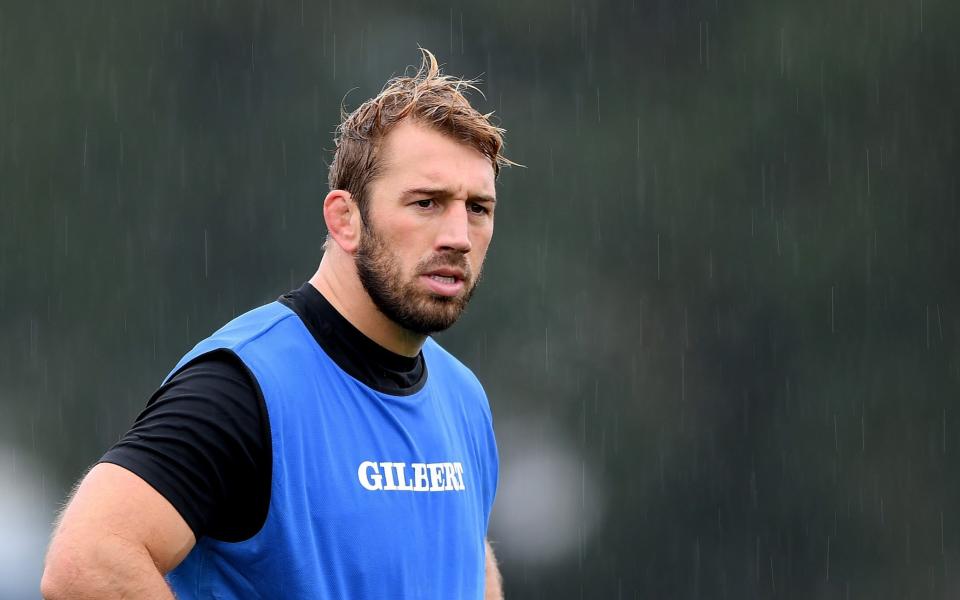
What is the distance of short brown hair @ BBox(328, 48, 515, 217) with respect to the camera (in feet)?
10.4

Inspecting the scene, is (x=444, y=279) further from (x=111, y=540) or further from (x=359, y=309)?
(x=111, y=540)

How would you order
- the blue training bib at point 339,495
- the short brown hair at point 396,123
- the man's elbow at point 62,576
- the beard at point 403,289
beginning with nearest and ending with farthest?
the man's elbow at point 62,576 → the blue training bib at point 339,495 → the beard at point 403,289 → the short brown hair at point 396,123

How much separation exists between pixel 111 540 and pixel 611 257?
15612 millimetres

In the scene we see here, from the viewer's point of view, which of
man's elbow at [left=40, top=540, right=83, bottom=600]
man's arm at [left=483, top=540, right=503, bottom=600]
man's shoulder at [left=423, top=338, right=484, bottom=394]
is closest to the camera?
man's elbow at [left=40, top=540, right=83, bottom=600]

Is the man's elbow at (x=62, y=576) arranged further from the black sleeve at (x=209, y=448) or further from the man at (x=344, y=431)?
the black sleeve at (x=209, y=448)

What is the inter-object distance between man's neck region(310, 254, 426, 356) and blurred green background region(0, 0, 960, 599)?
1356 cm

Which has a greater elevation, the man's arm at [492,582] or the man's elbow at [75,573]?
the man's elbow at [75,573]

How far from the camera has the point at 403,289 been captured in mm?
3070

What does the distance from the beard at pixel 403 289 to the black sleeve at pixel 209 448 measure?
429mm

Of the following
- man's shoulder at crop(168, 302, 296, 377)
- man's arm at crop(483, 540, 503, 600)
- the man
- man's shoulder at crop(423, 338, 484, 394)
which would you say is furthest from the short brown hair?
man's arm at crop(483, 540, 503, 600)

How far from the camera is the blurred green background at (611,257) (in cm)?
1698

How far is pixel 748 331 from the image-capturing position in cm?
1741

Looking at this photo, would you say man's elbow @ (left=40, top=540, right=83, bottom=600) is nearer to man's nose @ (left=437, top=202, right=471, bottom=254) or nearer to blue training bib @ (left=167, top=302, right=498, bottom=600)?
blue training bib @ (left=167, top=302, right=498, bottom=600)

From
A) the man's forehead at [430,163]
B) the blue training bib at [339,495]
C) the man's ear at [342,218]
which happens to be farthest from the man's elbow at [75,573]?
the man's forehead at [430,163]
